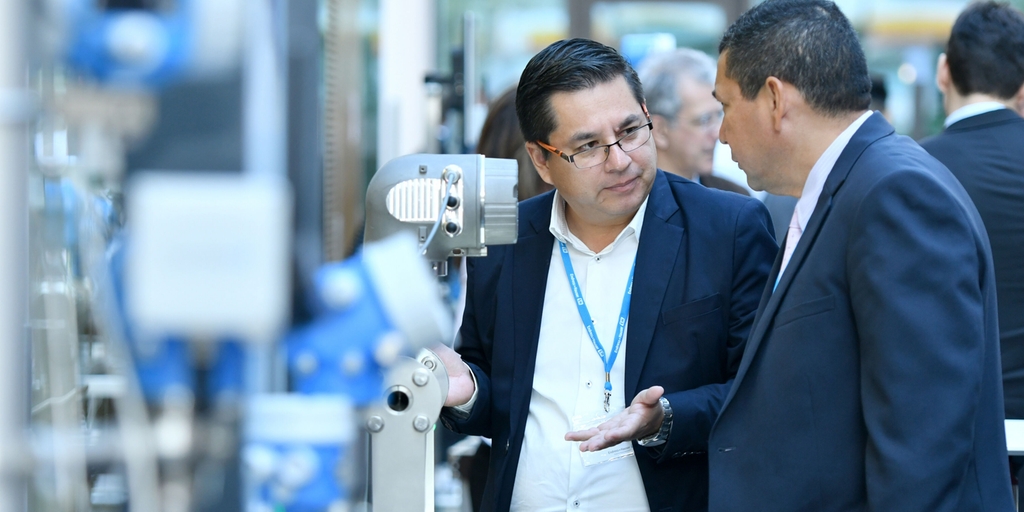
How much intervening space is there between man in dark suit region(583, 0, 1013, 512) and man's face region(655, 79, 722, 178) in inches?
51.1

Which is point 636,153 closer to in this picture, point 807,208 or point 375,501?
point 807,208

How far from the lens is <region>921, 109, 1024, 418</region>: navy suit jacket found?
253cm

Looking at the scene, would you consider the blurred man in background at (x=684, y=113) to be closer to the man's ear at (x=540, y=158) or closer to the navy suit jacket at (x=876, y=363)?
the man's ear at (x=540, y=158)

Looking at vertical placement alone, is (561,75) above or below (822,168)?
above

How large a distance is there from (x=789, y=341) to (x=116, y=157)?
1.08 metres

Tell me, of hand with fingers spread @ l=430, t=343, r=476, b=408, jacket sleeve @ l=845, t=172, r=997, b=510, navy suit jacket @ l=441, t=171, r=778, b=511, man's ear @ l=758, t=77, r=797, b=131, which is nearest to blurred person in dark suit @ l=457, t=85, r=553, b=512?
navy suit jacket @ l=441, t=171, r=778, b=511

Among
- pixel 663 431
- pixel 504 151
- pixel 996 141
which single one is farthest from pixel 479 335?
pixel 996 141

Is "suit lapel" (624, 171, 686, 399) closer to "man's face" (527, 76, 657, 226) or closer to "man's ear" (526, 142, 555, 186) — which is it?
"man's face" (527, 76, 657, 226)

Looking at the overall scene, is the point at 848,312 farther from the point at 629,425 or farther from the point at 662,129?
the point at 662,129

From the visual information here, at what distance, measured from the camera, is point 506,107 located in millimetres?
2996

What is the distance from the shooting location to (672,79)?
3.14 m

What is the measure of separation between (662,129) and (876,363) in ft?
5.90

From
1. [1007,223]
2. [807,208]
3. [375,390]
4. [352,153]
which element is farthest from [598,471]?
[352,153]

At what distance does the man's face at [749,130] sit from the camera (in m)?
1.69
